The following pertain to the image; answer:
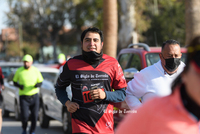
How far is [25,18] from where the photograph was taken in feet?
153

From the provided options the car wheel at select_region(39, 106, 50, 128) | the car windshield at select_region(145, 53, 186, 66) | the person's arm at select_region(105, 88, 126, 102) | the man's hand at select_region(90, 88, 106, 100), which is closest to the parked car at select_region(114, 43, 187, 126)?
the car windshield at select_region(145, 53, 186, 66)

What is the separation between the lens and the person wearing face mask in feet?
12.8

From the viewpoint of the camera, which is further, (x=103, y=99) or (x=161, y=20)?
(x=161, y=20)

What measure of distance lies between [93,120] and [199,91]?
254 cm

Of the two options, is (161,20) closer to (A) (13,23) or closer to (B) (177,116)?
(A) (13,23)

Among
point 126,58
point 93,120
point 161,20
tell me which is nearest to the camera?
point 93,120

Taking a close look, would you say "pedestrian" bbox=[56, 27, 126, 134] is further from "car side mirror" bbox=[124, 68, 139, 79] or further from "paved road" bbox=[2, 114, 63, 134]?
"paved road" bbox=[2, 114, 63, 134]

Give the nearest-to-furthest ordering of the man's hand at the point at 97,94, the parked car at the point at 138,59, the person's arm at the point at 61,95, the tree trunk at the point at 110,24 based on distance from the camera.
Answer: the man's hand at the point at 97,94 < the person's arm at the point at 61,95 < the parked car at the point at 138,59 < the tree trunk at the point at 110,24

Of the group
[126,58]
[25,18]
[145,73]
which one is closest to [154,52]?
[126,58]

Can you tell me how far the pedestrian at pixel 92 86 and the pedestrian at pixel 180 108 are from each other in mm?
2285

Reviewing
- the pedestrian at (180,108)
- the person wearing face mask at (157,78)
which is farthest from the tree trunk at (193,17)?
the pedestrian at (180,108)

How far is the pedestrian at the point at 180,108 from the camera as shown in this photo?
1.50 metres

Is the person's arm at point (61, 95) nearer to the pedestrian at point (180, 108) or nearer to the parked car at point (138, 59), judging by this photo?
the parked car at point (138, 59)

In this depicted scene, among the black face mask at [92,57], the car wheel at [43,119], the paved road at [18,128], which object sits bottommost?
the paved road at [18,128]
